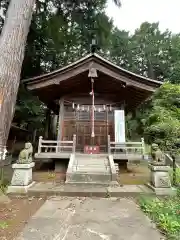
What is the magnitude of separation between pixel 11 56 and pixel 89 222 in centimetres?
537

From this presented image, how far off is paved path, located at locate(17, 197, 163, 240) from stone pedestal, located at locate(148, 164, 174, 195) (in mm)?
986

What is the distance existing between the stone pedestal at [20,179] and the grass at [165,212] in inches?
123

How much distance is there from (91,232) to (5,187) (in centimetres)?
354

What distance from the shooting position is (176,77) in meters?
→ 25.7

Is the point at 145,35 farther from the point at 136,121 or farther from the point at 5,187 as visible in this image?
the point at 5,187

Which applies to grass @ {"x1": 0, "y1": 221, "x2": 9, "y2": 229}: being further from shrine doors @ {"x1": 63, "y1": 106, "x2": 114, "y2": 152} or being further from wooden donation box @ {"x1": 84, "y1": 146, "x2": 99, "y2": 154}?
shrine doors @ {"x1": 63, "y1": 106, "x2": 114, "y2": 152}

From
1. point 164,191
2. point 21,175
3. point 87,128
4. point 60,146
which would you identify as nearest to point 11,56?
point 21,175

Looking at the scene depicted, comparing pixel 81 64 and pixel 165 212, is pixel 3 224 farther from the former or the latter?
pixel 81 64

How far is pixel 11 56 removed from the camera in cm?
643

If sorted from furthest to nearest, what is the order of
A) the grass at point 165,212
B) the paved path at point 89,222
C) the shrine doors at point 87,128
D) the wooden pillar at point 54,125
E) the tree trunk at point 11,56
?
the wooden pillar at point 54,125 → the shrine doors at point 87,128 → the tree trunk at point 11,56 → the grass at point 165,212 → the paved path at point 89,222

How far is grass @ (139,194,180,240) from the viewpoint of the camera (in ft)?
10.6

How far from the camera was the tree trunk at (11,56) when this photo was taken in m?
5.93

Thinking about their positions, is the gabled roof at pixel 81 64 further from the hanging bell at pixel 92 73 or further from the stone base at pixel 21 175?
the stone base at pixel 21 175

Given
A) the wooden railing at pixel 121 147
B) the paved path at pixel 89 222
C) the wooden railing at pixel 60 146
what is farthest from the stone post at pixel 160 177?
the wooden railing at pixel 60 146
